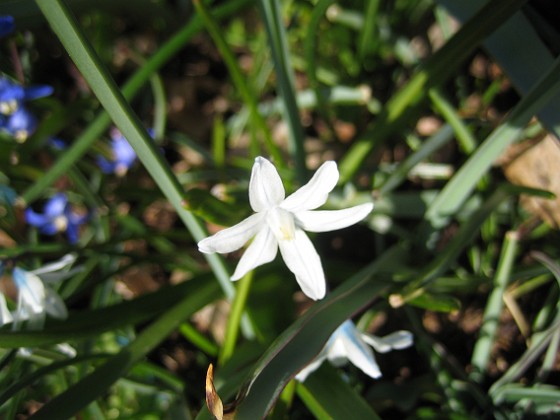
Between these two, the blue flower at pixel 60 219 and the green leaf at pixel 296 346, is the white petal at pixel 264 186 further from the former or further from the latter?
the blue flower at pixel 60 219

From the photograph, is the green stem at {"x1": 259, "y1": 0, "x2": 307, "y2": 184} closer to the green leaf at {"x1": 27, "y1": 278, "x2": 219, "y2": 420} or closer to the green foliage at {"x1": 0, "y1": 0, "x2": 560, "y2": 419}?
the green foliage at {"x1": 0, "y1": 0, "x2": 560, "y2": 419}

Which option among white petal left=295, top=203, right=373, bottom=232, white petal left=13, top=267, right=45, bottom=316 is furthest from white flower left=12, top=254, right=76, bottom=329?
white petal left=295, top=203, right=373, bottom=232

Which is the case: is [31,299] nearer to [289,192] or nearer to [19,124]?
[289,192]

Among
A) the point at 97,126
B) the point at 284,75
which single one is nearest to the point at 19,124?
the point at 97,126

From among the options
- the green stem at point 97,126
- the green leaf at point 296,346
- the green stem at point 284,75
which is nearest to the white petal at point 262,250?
the green leaf at point 296,346

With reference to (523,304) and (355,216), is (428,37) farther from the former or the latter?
(355,216)

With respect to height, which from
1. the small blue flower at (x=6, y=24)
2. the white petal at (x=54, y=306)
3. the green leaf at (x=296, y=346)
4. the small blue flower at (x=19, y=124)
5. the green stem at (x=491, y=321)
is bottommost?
the green stem at (x=491, y=321)

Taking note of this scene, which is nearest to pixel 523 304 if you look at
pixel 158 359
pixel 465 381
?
pixel 465 381
